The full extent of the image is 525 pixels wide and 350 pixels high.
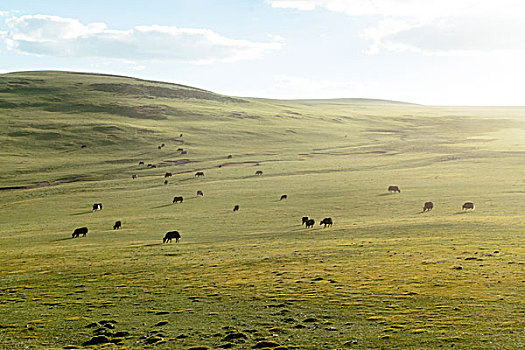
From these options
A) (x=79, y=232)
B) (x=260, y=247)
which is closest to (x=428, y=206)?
(x=260, y=247)

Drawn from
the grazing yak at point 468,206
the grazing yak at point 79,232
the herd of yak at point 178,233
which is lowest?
the grazing yak at point 79,232

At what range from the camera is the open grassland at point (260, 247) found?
59.6 feet

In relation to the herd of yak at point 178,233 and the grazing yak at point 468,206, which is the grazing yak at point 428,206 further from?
the grazing yak at point 468,206

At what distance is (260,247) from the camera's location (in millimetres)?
35781

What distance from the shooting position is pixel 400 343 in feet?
51.8

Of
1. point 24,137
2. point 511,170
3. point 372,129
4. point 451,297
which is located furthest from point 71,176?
point 372,129

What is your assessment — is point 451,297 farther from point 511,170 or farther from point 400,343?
point 511,170

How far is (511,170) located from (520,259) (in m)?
57.1

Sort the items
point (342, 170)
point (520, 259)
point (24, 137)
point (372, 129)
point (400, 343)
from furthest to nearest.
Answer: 1. point (372, 129)
2. point (24, 137)
3. point (342, 170)
4. point (520, 259)
5. point (400, 343)

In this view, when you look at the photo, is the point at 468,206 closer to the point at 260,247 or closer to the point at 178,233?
the point at 260,247

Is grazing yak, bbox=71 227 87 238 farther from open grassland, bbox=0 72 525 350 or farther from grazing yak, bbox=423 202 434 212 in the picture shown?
grazing yak, bbox=423 202 434 212

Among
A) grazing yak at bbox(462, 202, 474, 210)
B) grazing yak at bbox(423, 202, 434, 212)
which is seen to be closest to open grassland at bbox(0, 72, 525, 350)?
grazing yak at bbox(462, 202, 474, 210)

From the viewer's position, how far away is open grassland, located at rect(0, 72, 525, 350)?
18.2 m

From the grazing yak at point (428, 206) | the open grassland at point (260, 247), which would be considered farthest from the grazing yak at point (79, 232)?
the grazing yak at point (428, 206)
